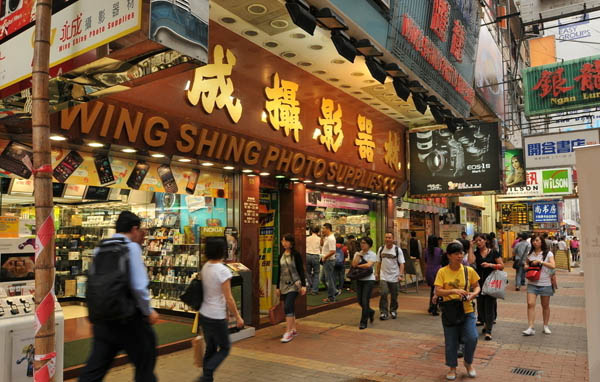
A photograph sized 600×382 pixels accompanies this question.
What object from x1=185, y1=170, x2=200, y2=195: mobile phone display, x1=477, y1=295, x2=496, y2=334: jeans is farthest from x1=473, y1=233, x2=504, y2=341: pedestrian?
x1=185, y1=170, x2=200, y2=195: mobile phone display

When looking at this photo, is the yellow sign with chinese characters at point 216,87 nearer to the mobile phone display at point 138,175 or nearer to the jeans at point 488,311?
the mobile phone display at point 138,175

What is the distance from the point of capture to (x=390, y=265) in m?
9.70

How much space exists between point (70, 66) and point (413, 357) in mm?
5675

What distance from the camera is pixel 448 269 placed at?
5660 millimetres

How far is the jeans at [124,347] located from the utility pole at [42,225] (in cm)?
39

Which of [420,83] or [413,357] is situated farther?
[420,83]

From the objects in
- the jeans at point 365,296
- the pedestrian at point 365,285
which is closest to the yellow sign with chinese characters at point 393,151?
the pedestrian at point 365,285

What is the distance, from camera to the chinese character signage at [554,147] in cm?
1162

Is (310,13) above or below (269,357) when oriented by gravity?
above

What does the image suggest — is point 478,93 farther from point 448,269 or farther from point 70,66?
point 70,66

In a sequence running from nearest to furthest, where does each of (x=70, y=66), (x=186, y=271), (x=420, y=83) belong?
1. (x=70, y=66)
2. (x=186, y=271)
3. (x=420, y=83)

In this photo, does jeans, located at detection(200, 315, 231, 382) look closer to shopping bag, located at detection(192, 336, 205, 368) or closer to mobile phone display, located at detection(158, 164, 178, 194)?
shopping bag, located at detection(192, 336, 205, 368)

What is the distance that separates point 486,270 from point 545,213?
2304 centimetres

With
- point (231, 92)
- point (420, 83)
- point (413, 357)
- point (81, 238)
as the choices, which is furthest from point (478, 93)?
point (81, 238)
